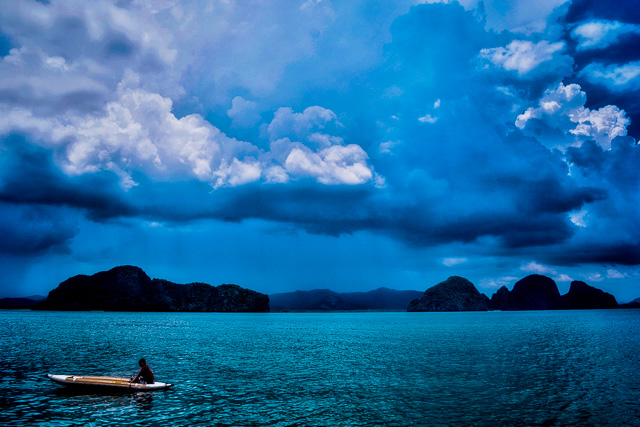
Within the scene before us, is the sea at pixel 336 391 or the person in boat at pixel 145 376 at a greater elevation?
the person in boat at pixel 145 376

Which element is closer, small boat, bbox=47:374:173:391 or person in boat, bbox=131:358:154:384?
small boat, bbox=47:374:173:391

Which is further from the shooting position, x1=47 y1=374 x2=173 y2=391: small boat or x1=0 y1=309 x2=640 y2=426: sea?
x1=47 y1=374 x2=173 y2=391: small boat

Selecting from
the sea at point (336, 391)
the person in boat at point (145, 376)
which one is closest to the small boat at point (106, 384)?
the sea at point (336, 391)

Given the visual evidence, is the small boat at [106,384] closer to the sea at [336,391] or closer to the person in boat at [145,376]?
the sea at [336,391]

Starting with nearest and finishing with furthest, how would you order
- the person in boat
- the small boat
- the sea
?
the sea < the small boat < the person in boat

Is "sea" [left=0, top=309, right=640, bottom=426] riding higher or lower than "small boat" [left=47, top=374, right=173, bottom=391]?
lower

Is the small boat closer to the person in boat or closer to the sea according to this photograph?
the sea

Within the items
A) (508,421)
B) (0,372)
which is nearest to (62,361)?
(0,372)

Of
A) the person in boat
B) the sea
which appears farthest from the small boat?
the person in boat

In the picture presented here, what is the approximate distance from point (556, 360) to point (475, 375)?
22754 millimetres

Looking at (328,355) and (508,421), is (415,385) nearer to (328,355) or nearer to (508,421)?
(508,421)

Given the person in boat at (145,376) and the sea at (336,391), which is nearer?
the sea at (336,391)

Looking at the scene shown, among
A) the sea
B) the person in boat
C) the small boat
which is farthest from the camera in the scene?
the person in boat

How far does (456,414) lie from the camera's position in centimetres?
3098
